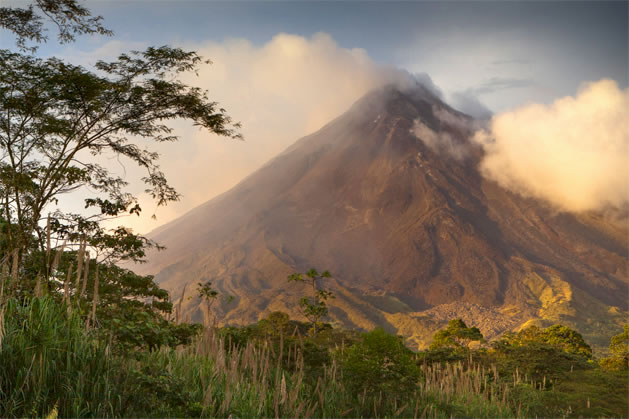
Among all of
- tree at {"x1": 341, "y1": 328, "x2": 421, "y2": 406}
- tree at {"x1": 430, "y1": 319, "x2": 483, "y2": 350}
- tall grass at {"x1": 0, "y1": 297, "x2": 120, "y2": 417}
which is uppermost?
tall grass at {"x1": 0, "y1": 297, "x2": 120, "y2": 417}

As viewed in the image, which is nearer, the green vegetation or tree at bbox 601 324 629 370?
the green vegetation

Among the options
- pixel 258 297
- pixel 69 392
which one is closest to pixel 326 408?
pixel 69 392

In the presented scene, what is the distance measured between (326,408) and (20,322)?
3.86 meters

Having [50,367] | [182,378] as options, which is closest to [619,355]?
[182,378]

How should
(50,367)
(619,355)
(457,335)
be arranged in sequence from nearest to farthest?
(50,367)
(619,355)
(457,335)

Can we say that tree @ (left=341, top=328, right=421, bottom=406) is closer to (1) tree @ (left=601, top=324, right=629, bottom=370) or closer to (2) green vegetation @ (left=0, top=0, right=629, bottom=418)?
(2) green vegetation @ (left=0, top=0, right=629, bottom=418)

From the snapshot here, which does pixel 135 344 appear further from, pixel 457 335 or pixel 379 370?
pixel 457 335

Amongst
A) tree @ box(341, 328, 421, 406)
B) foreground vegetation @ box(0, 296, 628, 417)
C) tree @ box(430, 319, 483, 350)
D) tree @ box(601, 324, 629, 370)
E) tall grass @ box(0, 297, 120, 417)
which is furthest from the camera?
tree @ box(430, 319, 483, 350)

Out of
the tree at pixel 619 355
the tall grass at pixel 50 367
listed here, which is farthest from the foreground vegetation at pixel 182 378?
the tree at pixel 619 355

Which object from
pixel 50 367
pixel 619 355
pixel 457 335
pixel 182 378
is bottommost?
pixel 457 335

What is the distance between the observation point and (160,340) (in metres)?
5.55

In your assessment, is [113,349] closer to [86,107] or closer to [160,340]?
[160,340]

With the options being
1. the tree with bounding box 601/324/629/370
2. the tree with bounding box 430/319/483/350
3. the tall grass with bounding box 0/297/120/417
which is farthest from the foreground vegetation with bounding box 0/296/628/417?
the tree with bounding box 430/319/483/350

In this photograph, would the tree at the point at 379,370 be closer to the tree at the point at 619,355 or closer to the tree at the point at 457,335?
the tree at the point at 619,355
